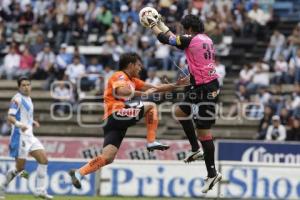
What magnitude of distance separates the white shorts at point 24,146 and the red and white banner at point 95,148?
23.9 feet

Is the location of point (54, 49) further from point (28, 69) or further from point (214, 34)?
point (214, 34)

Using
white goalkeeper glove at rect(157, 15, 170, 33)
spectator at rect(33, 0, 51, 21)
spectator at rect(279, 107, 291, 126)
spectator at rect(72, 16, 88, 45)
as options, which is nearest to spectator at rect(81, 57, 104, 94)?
spectator at rect(72, 16, 88, 45)

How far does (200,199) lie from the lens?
20.3m

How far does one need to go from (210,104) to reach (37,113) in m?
13.4

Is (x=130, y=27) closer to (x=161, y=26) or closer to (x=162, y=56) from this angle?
(x=162, y=56)

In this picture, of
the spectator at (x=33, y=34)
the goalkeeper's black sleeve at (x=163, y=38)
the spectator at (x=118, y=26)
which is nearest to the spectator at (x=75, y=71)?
the spectator at (x=118, y=26)

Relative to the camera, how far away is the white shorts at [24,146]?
62.1ft

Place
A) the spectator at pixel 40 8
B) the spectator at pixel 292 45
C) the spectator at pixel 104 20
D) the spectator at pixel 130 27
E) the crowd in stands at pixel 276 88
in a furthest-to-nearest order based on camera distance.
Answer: the spectator at pixel 40 8 → the spectator at pixel 104 20 → the spectator at pixel 130 27 → the spectator at pixel 292 45 → the crowd in stands at pixel 276 88

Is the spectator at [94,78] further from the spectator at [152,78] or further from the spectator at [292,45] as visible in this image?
the spectator at [292,45]

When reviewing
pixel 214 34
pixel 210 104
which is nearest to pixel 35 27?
pixel 214 34

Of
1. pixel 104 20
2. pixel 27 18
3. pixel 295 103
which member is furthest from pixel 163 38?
pixel 27 18

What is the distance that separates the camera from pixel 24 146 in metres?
18.9

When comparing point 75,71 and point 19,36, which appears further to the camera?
point 19,36

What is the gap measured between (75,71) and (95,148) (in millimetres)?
3137
